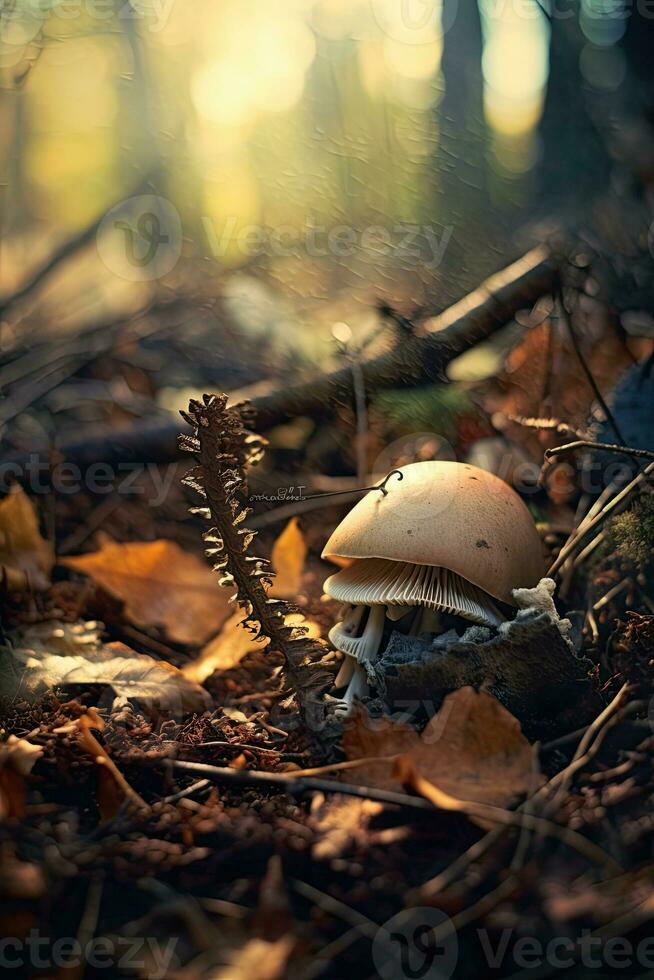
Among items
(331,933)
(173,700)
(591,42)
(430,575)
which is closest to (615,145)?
(591,42)

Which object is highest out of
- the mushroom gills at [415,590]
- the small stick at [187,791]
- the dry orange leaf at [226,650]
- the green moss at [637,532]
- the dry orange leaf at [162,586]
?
the green moss at [637,532]

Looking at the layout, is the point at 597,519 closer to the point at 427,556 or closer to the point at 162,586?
the point at 427,556

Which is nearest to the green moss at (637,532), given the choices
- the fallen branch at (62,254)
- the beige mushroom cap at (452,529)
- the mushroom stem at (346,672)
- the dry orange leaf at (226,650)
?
the beige mushroom cap at (452,529)

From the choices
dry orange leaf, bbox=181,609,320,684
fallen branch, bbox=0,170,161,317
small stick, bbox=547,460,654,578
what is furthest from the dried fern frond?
fallen branch, bbox=0,170,161,317

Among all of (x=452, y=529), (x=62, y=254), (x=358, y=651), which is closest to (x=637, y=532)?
(x=452, y=529)

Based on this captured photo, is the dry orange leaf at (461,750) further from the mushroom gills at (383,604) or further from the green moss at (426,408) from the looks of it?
the green moss at (426,408)

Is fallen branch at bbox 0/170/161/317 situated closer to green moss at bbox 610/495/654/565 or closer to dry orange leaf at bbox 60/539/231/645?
dry orange leaf at bbox 60/539/231/645

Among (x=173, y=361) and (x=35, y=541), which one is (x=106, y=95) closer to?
(x=173, y=361)
